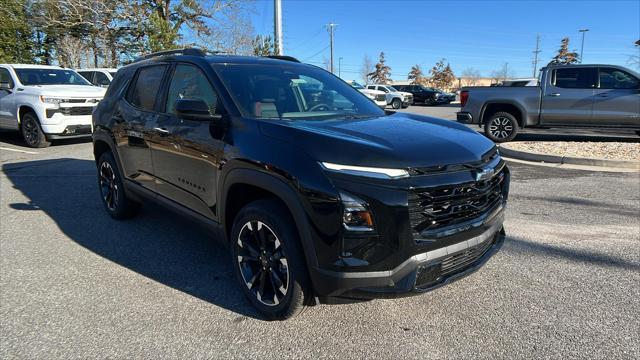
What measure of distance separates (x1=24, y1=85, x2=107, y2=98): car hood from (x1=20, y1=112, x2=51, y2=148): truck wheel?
624 millimetres

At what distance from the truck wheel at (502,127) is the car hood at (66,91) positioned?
32.7ft

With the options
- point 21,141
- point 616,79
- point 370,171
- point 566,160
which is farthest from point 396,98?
point 370,171

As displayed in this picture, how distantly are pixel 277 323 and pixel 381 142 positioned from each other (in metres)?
1.39

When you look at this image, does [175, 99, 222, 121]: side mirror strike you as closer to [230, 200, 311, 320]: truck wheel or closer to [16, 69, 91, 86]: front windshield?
[230, 200, 311, 320]: truck wheel

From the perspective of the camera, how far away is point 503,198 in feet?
10.8

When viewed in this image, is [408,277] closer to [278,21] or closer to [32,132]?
[32,132]

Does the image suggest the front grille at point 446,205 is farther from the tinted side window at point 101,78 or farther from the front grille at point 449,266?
the tinted side window at point 101,78

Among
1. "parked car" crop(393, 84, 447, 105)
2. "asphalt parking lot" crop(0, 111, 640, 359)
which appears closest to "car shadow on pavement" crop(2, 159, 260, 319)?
"asphalt parking lot" crop(0, 111, 640, 359)

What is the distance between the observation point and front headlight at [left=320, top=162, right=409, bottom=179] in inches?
97.7

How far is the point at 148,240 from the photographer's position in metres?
4.64

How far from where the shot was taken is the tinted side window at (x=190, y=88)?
11.6ft

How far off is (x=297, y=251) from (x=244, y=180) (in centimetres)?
62

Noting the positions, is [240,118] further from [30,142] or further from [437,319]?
[30,142]

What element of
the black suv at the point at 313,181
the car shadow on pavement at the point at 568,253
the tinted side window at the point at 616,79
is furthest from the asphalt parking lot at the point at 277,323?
the tinted side window at the point at 616,79
